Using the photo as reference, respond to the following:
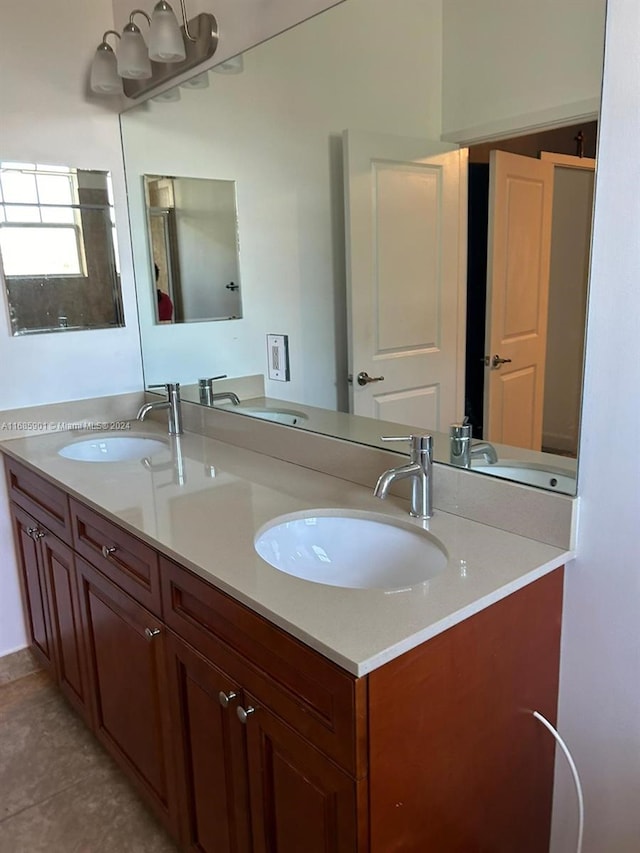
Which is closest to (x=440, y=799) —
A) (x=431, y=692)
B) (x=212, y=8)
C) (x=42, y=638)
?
(x=431, y=692)

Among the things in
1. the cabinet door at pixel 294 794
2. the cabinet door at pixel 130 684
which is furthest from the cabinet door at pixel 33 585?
the cabinet door at pixel 294 794

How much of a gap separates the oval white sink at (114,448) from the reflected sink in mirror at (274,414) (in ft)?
1.01

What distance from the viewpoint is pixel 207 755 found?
1363mm

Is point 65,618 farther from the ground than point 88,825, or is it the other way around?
point 65,618

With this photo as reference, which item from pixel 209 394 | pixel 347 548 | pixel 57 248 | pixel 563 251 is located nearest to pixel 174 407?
pixel 209 394

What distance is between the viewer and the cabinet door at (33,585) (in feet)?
7.08

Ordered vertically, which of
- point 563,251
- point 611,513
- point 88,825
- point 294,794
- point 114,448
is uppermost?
point 563,251

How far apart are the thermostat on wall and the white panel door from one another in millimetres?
268

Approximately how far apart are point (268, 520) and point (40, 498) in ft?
3.10

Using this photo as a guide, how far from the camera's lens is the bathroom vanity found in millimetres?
994

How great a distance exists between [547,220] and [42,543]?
172cm

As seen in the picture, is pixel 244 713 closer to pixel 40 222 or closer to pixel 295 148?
pixel 295 148

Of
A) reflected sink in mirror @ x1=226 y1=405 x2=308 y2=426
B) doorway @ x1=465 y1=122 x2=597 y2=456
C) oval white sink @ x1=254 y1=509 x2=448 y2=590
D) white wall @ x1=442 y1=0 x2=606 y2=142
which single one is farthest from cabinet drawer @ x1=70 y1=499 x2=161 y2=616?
white wall @ x1=442 y1=0 x2=606 y2=142

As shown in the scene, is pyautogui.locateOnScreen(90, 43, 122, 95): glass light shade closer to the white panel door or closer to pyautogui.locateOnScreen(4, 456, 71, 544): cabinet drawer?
the white panel door
